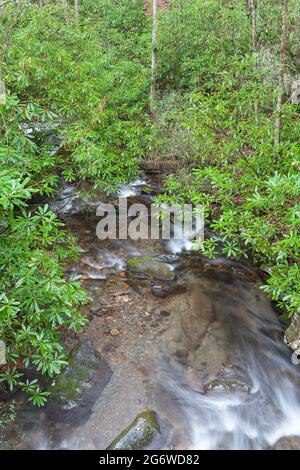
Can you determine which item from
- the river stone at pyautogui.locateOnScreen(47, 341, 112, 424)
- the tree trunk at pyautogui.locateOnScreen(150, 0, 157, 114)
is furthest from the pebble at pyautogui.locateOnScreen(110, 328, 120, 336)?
the tree trunk at pyautogui.locateOnScreen(150, 0, 157, 114)

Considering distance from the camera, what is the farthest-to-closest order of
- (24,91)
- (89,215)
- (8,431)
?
(89,215), (24,91), (8,431)

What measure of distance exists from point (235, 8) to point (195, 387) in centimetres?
1294

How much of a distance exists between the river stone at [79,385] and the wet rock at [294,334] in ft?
10.4

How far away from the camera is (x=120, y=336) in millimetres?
6344

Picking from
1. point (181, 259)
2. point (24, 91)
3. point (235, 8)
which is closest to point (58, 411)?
point (181, 259)

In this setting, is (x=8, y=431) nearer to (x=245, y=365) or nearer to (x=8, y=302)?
(x=8, y=302)

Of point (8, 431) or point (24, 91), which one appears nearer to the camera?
point (8, 431)

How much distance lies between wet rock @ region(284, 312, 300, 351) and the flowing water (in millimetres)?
152

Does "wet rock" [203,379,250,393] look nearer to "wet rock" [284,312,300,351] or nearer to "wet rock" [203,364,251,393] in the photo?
"wet rock" [203,364,251,393]

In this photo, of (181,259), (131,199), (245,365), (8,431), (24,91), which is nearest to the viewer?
(8,431)

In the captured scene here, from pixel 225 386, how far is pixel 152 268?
319cm

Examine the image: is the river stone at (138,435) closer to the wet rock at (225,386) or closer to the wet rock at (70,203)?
the wet rock at (225,386)

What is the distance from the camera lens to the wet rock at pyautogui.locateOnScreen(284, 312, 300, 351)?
20.1ft

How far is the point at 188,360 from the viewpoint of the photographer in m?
6.00
